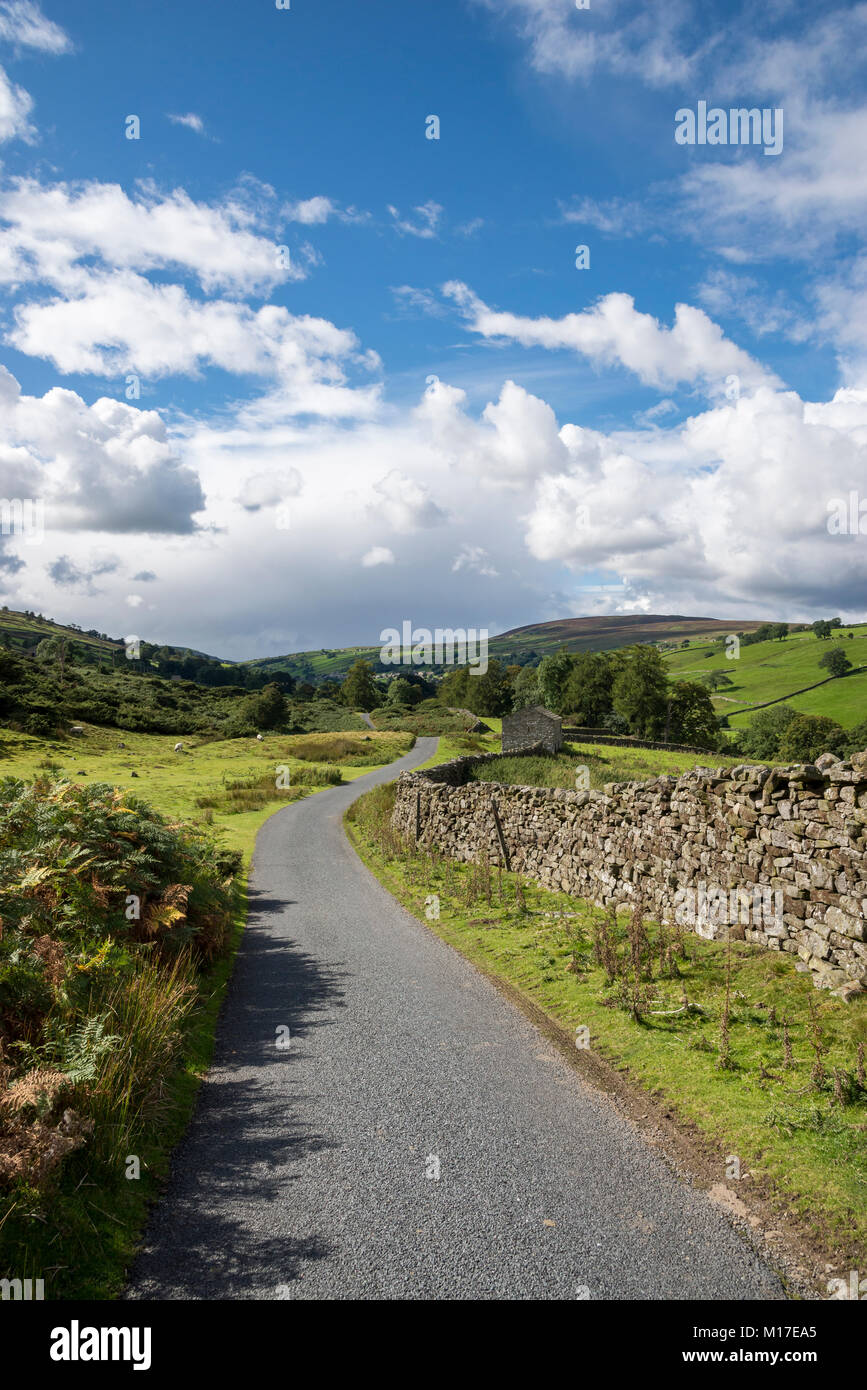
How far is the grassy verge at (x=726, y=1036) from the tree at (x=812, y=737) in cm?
6859

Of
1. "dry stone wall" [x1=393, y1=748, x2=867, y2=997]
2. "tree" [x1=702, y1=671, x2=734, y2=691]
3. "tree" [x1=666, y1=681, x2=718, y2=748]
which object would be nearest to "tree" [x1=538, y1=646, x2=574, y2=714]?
"tree" [x1=666, y1=681, x2=718, y2=748]

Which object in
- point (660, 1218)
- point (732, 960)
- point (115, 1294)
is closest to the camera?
point (115, 1294)

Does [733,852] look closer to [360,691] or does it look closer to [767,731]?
[767,731]

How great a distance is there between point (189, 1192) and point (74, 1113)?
1145 millimetres

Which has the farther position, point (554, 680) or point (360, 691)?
point (360, 691)

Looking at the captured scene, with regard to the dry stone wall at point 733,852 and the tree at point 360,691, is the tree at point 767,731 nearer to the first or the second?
the tree at point 360,691

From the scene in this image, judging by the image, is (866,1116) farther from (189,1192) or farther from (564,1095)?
(189,1192)

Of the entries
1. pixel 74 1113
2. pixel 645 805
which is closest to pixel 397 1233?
pixel 74 1113

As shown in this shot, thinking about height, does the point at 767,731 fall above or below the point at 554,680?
below

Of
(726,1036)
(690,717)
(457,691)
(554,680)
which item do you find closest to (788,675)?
(690,717)

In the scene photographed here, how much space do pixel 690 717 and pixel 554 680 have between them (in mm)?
21081

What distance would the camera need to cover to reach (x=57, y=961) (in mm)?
7473

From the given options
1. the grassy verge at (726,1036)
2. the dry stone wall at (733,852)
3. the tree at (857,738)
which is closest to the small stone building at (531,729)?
the tree at (857,738)

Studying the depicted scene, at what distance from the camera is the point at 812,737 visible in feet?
253
